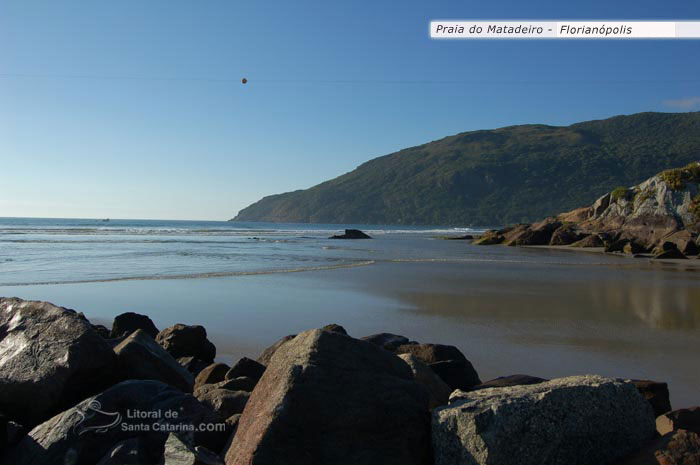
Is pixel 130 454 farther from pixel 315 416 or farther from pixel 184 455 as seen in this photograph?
pixel 315 416

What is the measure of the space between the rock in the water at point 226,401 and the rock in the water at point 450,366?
6.32 feet

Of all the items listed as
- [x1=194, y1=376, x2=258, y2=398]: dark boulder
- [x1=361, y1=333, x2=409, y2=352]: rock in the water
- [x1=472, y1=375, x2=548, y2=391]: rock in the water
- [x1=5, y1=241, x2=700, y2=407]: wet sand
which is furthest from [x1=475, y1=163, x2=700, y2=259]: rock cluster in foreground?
[x1=194, y1=376, x2=258, y2=398]: dark boulder

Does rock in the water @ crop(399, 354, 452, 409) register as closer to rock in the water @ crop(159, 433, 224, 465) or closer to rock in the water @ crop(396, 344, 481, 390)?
rock in the water @ crop(396, 344, 481, 390)

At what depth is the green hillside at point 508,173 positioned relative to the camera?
134m

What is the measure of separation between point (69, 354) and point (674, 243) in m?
28.9

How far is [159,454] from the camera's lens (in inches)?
142

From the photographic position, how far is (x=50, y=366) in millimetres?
4230

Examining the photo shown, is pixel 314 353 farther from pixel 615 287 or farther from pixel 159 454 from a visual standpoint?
pixel 615 287

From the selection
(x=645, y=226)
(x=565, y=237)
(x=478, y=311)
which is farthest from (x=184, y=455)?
(x=565, y=237)

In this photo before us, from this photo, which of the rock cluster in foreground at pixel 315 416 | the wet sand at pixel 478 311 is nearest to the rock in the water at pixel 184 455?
the rock cluster in foreground at pixel 315 416

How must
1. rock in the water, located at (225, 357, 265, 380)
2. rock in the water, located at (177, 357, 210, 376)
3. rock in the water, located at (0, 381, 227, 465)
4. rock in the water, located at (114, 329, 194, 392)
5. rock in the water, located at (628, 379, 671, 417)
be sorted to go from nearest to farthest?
rock in the water, located at (0, 381, 227, 465) < rock in the water, located at (628, 379, 671, 417) < rock in the water, located at (114, 329, 194, 392) < rock in the water, located at (225, 357, 265, 380) < rock in the water, located at (177, 357, 210, 376)

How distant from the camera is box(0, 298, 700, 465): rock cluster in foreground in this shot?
10.3 feet

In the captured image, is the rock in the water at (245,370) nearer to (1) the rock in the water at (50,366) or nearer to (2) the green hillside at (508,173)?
(1) the rock in the water at (50,366)

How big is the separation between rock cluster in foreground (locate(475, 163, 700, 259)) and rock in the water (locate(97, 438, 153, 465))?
87.4 feet
